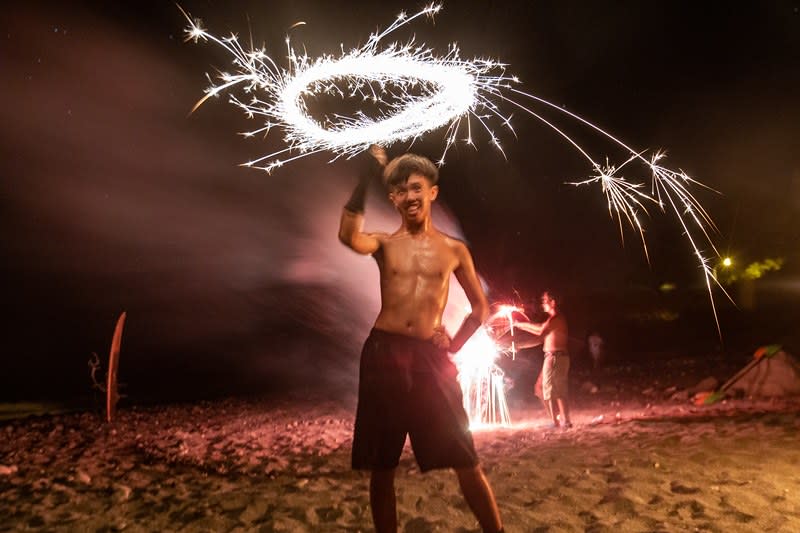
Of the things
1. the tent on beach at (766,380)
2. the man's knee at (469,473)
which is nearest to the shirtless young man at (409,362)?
the man's knee at (469,473)

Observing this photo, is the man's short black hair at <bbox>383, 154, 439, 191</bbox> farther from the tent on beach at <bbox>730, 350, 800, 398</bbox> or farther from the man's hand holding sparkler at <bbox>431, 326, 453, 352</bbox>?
the tent on beach at <bbox>730, 350, 800, 398</bbox>

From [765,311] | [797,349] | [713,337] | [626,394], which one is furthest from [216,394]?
[765,311]

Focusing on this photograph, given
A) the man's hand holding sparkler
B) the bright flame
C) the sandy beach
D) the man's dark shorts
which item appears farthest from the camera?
the bright flame

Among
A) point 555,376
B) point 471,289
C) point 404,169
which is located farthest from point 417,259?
point 555,376

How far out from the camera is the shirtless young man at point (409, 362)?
2963mm

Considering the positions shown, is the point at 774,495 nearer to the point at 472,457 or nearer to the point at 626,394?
the point at 472,457

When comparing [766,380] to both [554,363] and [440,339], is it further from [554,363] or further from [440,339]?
[440,339]

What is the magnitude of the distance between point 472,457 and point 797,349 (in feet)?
47.2

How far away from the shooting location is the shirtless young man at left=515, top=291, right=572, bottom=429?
315 inches

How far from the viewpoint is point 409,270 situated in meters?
3.16

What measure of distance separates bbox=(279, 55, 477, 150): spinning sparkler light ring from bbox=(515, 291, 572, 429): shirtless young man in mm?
3698

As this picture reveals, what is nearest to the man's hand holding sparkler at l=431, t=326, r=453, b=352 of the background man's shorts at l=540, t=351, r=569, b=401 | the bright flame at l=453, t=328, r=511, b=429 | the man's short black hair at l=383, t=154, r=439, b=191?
the man's short black hair at l=383, t=154, r=439, b=191

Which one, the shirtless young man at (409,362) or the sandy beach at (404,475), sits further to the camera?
the sandy beach at (404,475)

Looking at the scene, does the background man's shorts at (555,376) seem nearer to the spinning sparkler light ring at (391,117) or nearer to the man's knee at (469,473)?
the spinning sparkler light ring at (391,117)
